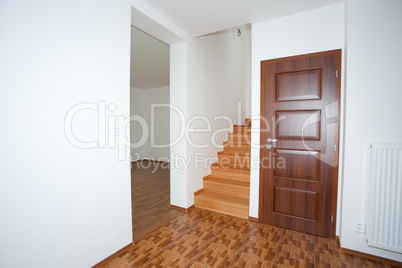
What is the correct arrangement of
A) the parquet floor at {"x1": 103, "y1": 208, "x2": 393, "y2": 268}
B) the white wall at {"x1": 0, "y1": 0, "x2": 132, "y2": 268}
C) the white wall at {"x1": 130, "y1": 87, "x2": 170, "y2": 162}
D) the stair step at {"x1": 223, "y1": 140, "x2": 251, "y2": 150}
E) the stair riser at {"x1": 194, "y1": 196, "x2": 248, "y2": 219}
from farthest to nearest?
the white wall at {"x1": 130, "y1": 87, "x2": 170, "y2": 162}
the stair step at {"x1": 223, "y1": 140, "x2": 251, "y2": 150}
the stair riser at {"x1": 194, "y1": 196, "x2": 248, "y2": 219}
the parquet floor at {"x1": 103, "y1": 208, "x2": 393, "y2": 268}
the white wall at {"x1": 0, "y1": 0, "x2": 132, "y2": 268}

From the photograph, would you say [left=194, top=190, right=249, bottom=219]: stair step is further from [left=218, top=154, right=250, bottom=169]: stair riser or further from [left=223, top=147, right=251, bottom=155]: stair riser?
[left=223, top=147, right=251, bottom=155]: stair riser

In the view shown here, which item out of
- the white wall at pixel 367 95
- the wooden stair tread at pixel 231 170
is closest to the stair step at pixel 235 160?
the wooden stair tread at pixel 231 170

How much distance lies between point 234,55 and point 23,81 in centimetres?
418

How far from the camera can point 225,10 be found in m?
2.23

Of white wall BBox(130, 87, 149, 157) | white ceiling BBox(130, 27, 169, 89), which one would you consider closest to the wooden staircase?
white ceiling BBox(130, 27, 169, 89)

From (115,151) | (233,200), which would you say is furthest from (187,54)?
(233,200)

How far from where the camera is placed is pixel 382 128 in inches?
71.4

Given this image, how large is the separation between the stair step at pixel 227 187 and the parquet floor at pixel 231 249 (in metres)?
0.48

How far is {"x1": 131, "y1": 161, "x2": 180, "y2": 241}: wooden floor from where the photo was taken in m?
2.51

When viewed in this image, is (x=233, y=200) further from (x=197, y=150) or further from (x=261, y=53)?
(x=261, y=53)

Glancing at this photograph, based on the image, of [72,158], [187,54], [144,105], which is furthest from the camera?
[144,105]

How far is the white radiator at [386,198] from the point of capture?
170 cm

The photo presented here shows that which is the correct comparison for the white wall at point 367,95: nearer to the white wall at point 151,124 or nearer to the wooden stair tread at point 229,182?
the wooden stair tread at point 229,182

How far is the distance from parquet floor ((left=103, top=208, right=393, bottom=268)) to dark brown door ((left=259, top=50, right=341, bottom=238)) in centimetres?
25
